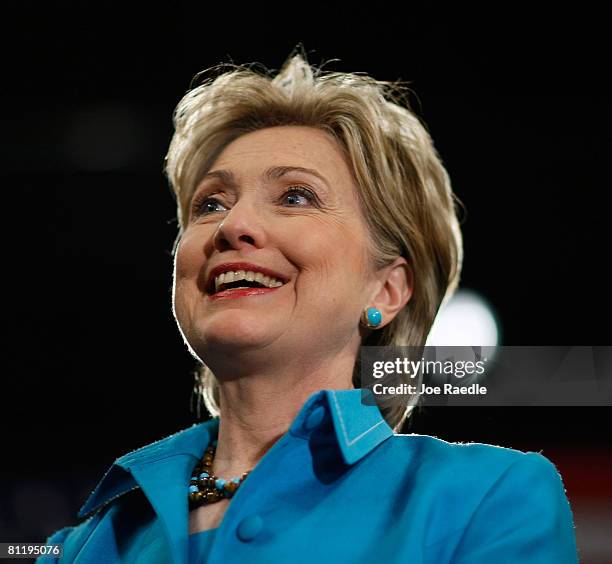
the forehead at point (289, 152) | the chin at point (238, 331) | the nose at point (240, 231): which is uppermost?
the forehead at point (289, 152)

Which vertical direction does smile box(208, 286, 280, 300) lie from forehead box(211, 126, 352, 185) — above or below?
below

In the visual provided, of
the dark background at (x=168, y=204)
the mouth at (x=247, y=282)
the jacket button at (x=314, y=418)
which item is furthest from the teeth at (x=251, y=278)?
the dark background at (x=168, y=204)

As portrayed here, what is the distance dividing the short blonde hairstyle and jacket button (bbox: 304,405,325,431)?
316mm

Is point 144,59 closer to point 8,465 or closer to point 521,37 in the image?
point 521,37

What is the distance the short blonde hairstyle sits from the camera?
5.11 feet

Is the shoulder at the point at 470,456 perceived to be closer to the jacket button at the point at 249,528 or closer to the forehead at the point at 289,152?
the jacket button at the point at 249,528

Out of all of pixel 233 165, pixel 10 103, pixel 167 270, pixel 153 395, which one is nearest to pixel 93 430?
pixel 153 395

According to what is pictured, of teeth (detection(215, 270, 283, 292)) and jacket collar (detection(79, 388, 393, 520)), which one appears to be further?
teeth (detection(215, 270, 283, 292))

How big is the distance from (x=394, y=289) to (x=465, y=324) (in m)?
0.41

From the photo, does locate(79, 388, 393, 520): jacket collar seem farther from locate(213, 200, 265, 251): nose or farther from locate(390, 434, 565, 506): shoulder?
locate(213, 200, 265, 251): nose

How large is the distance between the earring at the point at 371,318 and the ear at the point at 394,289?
0.08 feet

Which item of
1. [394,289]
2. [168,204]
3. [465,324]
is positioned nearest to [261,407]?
[394,289]

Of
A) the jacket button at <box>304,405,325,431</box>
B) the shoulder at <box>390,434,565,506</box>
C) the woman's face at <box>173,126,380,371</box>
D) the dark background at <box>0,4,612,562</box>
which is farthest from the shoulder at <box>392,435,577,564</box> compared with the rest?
the dark background at <box>0,4,612,562</box>

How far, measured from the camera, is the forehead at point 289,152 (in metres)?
1.52
